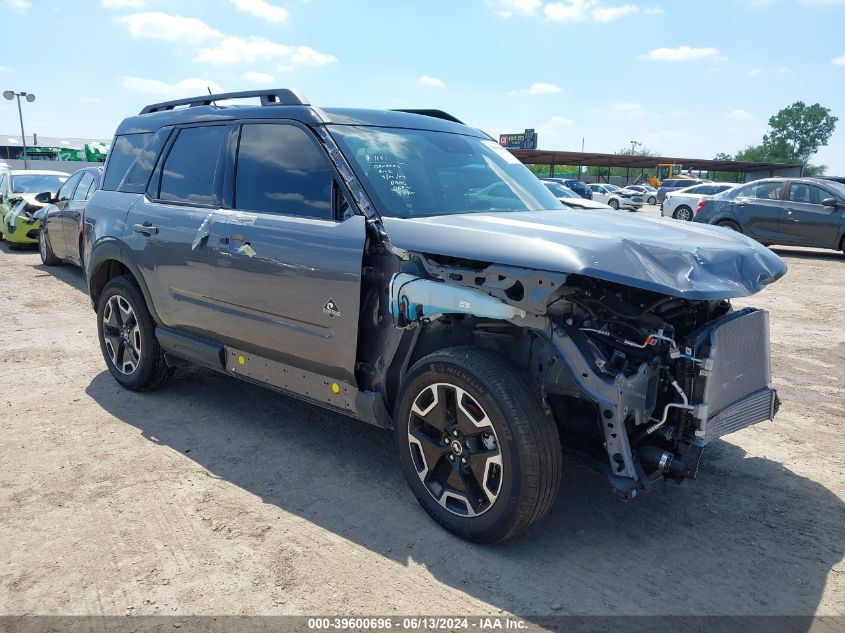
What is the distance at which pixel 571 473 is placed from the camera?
12.6 ft

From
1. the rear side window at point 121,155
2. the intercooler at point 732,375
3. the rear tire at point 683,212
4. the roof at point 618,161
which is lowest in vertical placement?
the intercooler at point 732,375

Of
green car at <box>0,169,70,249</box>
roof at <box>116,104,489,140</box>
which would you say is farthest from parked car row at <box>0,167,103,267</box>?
roof at <box>116,104,489,140</box>

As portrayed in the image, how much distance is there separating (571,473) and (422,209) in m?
1.77

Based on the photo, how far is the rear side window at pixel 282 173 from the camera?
3613mm

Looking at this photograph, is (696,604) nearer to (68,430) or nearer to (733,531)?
(733,531)

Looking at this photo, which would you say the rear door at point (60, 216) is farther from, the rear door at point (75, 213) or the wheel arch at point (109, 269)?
the wheel arch at point (109, 269)

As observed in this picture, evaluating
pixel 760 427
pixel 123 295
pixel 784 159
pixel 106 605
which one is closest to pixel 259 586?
pixel 106 605

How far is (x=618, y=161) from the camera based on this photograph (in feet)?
187

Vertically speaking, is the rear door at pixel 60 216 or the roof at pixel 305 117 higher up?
the roof at pixel 305 117

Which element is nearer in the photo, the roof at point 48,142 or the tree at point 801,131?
the roof at point 48,142

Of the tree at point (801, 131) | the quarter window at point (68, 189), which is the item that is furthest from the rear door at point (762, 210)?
the tree at point (801, 131)

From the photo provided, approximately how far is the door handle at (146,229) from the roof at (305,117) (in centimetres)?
76

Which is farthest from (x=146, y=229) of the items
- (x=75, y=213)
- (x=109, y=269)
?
(x=75, y=213)

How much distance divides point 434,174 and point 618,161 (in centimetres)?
5721
